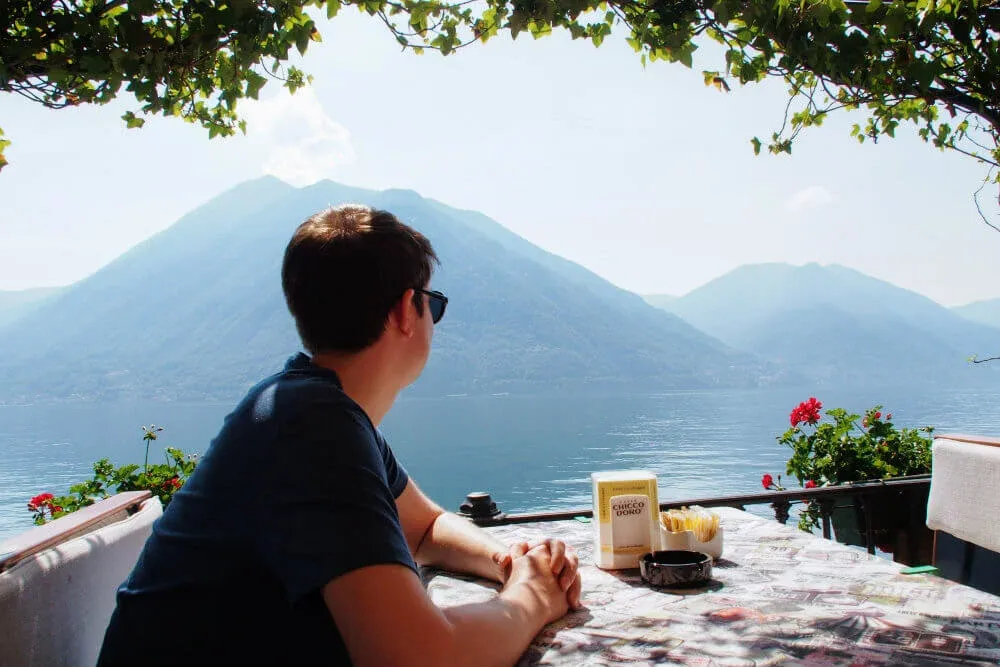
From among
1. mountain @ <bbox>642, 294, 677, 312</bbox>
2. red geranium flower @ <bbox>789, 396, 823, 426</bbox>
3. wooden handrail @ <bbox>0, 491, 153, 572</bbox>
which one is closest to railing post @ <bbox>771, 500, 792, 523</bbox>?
red geranium flower @ <bbox>789, 396, 823, 426</bbox>

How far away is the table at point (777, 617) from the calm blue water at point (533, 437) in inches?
1132

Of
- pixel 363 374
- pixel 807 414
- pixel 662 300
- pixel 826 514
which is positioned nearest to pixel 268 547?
pixel 363 374

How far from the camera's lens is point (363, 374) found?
129cm

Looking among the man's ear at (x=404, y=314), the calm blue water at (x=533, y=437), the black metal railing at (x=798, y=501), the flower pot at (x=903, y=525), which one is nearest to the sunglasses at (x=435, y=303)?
the man's ear at (x=404, y=314)

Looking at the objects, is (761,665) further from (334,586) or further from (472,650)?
(334,586)

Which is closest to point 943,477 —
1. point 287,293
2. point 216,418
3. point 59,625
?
point 287,293

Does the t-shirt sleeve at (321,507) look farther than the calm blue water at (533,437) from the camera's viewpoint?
No

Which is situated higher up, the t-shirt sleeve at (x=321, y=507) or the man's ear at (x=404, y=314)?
the man's ear at (x=404, y=314)

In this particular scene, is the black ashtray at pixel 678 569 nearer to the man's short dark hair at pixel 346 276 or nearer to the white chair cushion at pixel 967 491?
the man's short dark hair at pixel 346 276

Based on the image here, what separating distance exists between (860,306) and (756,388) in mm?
53992

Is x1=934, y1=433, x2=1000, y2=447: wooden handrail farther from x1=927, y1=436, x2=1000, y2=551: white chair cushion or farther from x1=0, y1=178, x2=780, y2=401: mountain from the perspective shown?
x1=0, y1=178, x2=780, y2=401: mountain

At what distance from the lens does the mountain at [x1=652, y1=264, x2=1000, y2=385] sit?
128500mm

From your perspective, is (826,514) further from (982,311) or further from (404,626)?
(982,311)

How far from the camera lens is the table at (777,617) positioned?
3.58ft
